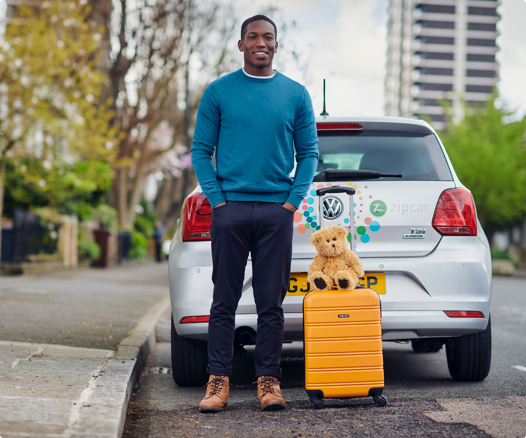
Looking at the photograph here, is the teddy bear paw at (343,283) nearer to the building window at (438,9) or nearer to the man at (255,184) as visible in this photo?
the man at (255,184)

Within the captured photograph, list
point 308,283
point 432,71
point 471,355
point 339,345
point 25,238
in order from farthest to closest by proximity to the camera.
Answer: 1. point 432,71
2. point 25,238
3. point 471,355
4. point 308,283
5. point 339,345

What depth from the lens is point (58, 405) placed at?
3.15 m

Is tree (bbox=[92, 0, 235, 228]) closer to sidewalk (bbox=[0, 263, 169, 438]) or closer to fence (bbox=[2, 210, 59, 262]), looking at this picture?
fence (bbox=[2, 210, 59, 262])

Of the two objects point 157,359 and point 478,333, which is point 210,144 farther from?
point 157,359

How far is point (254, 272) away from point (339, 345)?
63 centimetres

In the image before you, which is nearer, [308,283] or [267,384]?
[267,384]

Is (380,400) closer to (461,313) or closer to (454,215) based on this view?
(461,313)

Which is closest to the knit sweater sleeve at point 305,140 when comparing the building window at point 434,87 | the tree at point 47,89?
the tree at point 47,89

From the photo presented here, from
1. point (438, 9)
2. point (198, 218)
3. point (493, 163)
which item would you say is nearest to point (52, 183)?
point (198, 218)

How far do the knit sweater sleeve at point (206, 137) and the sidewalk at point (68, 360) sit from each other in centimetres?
127

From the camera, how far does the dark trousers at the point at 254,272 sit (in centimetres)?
367

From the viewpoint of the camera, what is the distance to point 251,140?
368 cm

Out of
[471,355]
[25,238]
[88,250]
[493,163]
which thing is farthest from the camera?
[493,163]

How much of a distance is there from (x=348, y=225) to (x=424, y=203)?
0.51 m
